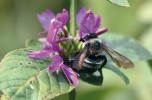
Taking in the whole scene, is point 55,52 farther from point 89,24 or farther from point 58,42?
point 89,24

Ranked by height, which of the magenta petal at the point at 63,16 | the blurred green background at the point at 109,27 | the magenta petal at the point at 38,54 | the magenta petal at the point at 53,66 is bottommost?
the blurred green background at the point at 109,27

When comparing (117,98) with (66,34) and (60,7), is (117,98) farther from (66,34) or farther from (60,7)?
(66,34)

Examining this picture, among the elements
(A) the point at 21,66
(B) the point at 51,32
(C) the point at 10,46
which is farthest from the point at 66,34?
(C) the point at 10,46

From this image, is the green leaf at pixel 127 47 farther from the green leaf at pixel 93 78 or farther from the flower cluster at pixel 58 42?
the flower cluster at pixel 58 42

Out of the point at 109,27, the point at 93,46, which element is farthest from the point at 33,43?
the point at 109,27

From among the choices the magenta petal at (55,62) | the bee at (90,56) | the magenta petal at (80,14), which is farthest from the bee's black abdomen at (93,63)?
the magenta petal at (80,14)

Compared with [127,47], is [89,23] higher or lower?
higher
